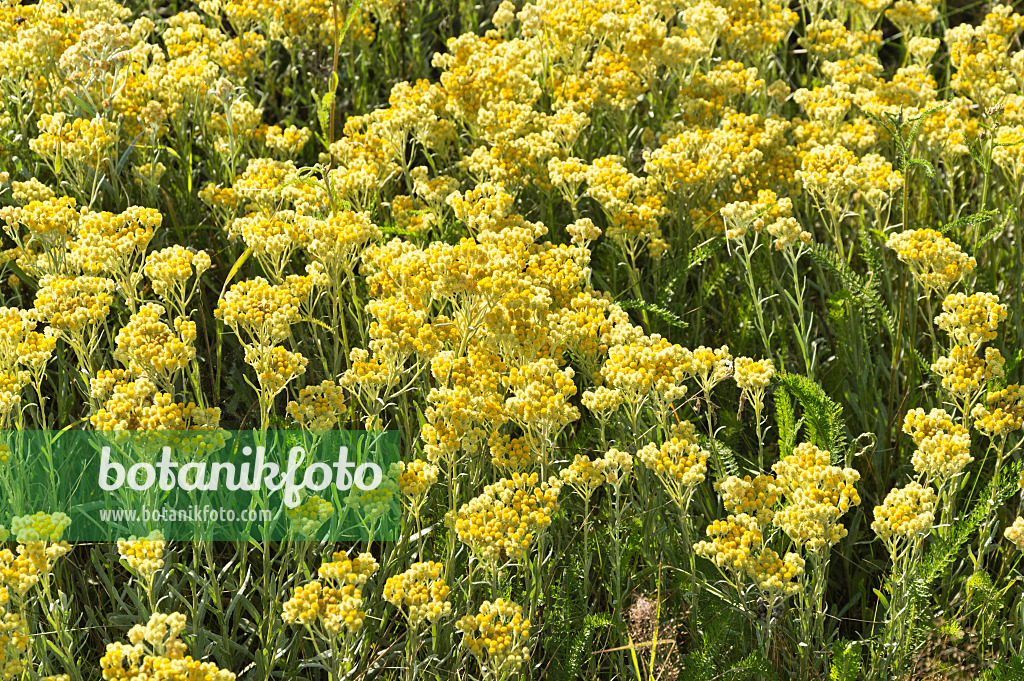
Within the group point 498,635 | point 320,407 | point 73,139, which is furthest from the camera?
point 73,139

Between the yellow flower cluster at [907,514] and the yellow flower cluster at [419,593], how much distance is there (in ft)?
3.63

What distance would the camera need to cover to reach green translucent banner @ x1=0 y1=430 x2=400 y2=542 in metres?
2.66

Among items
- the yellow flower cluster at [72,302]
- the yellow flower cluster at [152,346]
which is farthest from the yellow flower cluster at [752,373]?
the yellow flower cluster at [72,302]

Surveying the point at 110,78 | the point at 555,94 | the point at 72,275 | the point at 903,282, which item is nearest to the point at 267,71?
the point at 110,78

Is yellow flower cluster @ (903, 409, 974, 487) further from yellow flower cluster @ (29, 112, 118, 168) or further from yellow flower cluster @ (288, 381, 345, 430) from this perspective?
yellow flower cluster @ (29, 112, 118, 168)

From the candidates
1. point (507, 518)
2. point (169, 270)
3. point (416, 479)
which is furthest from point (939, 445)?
point (169, 270)

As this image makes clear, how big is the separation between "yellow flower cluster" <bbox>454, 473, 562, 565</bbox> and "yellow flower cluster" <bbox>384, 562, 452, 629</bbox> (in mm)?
128

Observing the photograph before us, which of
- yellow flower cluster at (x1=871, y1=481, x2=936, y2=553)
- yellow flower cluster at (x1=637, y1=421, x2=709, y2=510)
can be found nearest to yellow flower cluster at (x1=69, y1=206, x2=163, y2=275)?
yellow flower cluster at (x1=637, y1=421, x2=709, y2=510)

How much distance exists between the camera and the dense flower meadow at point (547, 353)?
8.66 ft

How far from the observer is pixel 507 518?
8.19ft

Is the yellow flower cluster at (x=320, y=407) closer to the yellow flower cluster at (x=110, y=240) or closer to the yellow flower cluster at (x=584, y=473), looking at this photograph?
the yellow flower cluster at (x=584, y=473)

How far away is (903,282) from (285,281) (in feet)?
7.35

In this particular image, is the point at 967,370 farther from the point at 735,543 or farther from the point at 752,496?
the point at 735,543

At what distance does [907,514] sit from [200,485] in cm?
193
